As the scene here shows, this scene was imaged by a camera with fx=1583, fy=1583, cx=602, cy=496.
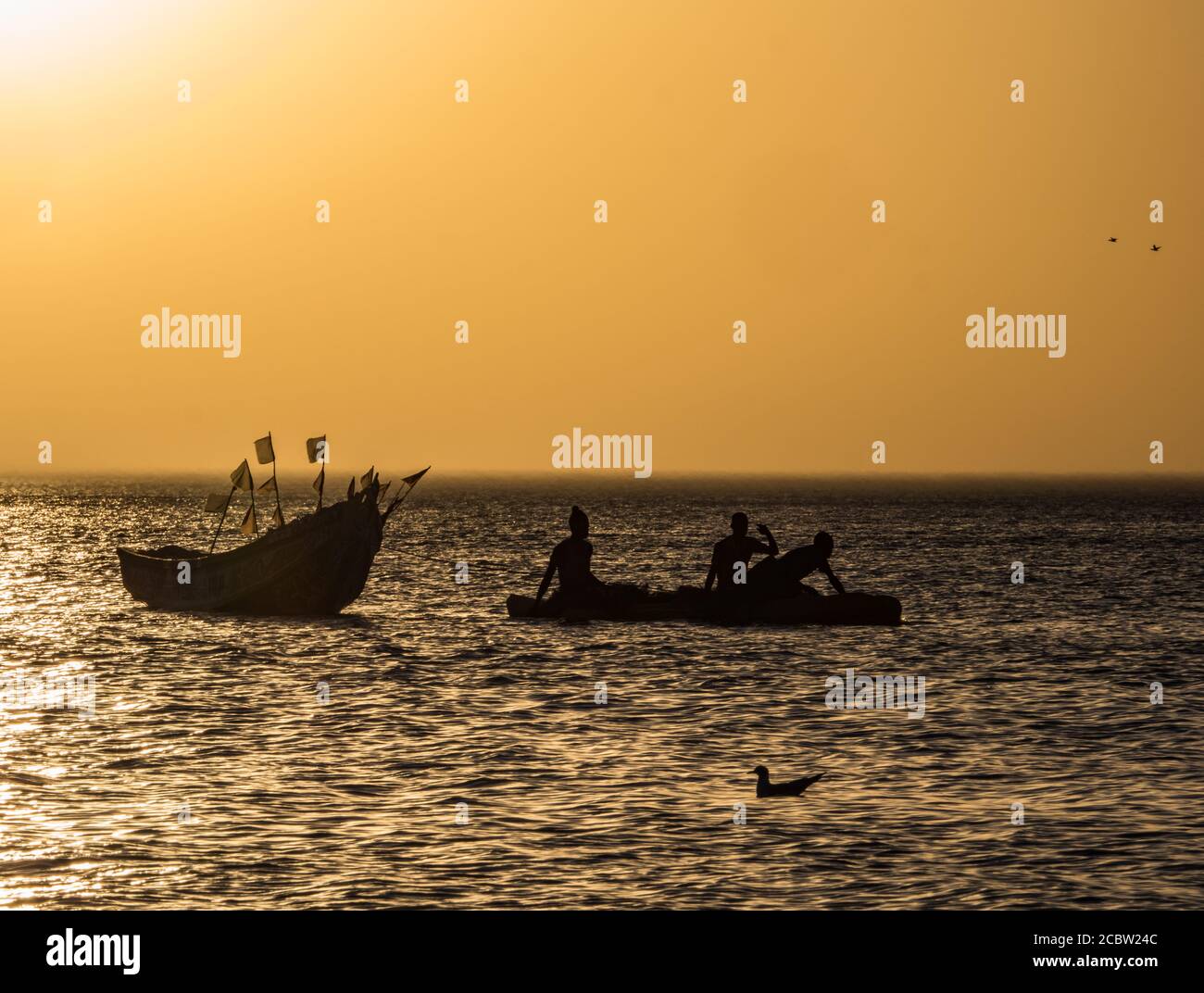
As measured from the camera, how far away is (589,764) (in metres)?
20.8

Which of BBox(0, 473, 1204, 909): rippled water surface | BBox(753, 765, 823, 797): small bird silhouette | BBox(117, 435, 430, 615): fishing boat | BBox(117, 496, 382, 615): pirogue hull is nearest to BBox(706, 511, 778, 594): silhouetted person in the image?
BBox(0, 473, 1204, 909): rippled water surface

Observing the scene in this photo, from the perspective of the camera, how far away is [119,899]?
13.7 meters

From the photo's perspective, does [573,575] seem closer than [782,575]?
No

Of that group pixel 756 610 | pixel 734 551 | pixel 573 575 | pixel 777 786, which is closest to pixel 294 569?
pixel 573 575

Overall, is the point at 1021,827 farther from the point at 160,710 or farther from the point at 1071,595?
the point at 1071,595

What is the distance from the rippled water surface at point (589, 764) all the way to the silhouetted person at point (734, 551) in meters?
1.56

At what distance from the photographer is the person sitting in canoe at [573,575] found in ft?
123

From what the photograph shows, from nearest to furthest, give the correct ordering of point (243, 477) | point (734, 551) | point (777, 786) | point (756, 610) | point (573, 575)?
point (777, 786) < point (734, 551) < point (573, 575) < point (756, 610) < point (243, 477)

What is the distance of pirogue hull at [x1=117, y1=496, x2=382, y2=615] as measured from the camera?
4475cm

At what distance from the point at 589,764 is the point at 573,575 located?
58.9 feet

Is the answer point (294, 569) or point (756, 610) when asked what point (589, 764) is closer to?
point (756, 610)

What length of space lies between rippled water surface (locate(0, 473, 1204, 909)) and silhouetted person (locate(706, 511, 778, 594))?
5.13 feet

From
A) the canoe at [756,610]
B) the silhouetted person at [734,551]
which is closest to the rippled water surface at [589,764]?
the canoe at [756,610]
